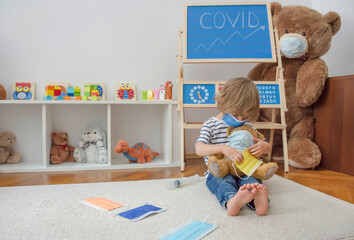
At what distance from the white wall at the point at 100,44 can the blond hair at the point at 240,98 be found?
4.21 feet

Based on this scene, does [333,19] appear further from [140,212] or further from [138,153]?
[140,212]

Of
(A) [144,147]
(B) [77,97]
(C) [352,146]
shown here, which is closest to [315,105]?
(C) [352,146]

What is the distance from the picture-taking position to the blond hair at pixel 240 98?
4.02 ft

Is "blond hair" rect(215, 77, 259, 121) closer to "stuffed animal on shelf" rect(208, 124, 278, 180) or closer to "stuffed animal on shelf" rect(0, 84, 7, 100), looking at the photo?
"stuffed animal on shelf" rect(208, 124, 278, 180)

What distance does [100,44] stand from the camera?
2.37m

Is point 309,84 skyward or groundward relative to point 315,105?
skyward

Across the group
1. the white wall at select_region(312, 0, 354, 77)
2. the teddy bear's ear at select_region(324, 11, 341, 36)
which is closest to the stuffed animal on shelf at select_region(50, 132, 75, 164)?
the teddy bear's ear at select_region(324, 11, 341, 36)

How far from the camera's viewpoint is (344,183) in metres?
1.71

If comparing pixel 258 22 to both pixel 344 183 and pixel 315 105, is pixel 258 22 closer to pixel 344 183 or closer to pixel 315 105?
pixel 315 105

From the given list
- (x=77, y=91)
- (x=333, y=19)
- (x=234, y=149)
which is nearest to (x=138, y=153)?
(x=77, y=91)

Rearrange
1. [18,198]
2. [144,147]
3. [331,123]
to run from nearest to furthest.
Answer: [18,198], [331,123], [144,147]

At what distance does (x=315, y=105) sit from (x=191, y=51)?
102cm

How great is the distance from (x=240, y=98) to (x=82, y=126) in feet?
5.01

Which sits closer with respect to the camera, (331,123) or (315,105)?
(331,123)
